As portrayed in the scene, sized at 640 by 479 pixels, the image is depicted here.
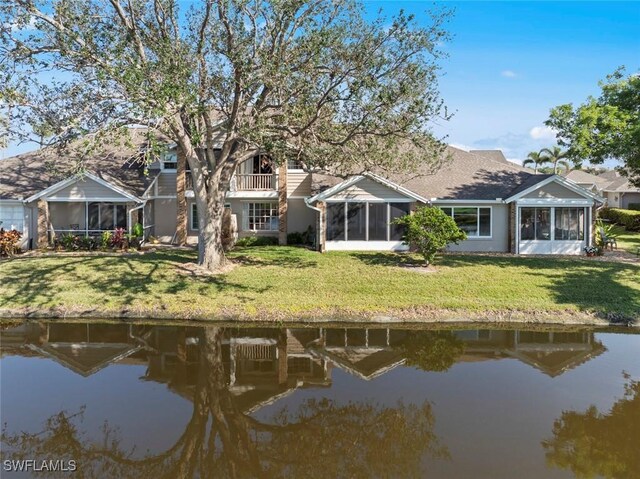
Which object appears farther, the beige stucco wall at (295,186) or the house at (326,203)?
the beige stucco wall at (295,186)

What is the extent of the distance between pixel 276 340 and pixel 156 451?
578 centimetres

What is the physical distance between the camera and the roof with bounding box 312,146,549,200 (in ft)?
75.5

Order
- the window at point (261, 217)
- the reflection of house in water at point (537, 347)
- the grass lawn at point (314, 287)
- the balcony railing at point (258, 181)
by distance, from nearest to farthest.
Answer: the reflection of house in water at point (537, 347) → the grass lawn at point (314, 287) → the balcony railing at point (258, 181) → the window at point (261, 217)

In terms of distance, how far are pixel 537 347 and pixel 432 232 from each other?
7.21 meters

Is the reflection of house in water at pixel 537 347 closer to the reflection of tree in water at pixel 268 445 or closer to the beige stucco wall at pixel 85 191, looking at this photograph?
the reflection of tree in water at pixel 268 445

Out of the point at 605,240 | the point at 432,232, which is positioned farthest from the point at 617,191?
the point at 432,232

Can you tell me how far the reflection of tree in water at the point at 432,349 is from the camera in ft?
34.8

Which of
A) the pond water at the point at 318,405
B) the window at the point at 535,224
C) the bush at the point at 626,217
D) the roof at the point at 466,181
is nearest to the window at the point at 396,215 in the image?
the roof at the point at 466,181

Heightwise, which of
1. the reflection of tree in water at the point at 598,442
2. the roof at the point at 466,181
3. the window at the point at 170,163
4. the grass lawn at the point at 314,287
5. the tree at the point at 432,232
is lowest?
the reflection of tree in water at the point at 598,442

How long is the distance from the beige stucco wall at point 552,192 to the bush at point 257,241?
1209 centimetres

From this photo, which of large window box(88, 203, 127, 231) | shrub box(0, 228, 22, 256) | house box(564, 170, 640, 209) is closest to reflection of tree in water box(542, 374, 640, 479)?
shrub box(0, 228, 22, 256)

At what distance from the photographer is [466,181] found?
2419 centimetres

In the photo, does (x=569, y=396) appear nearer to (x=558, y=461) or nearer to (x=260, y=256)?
(x=558, y=461)

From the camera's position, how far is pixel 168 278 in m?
16.9
